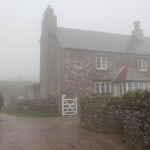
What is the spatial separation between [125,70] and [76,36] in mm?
6526

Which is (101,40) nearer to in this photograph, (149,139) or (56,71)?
(56,71)

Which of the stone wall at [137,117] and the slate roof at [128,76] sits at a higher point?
the slate roof at [128,76]

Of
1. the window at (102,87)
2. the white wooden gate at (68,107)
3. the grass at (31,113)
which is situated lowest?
the grass at (31,113)

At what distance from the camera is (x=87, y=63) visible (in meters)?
29.5

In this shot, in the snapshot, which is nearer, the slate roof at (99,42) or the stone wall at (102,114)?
the stone wall at (102,114)

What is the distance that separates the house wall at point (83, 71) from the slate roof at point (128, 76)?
749mm

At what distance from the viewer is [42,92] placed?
3391 cm

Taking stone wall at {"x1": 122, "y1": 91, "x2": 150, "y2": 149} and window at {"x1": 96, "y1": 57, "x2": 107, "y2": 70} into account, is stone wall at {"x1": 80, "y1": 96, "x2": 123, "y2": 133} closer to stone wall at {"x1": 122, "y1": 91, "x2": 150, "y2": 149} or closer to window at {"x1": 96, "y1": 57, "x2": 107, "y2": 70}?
stone wall at {"x1": 122, "y1": 91, "x2": 150, "y2": 149}

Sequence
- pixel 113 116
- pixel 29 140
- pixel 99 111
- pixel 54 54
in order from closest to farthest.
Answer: pixel 29 140 < pixel 113 116 < pixel 99 111 < pixel 54 54

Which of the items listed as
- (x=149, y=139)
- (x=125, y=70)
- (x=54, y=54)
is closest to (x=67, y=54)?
(x=54, y=54)

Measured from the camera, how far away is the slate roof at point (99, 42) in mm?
30312

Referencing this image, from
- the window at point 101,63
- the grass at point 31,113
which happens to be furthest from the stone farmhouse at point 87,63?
the grass at point 31,113

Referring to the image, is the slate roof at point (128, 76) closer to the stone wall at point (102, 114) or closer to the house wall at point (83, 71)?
the house wall at point (83, 71)

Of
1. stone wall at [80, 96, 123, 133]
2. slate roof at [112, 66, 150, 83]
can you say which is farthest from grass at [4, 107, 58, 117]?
slate roof at [112, 66, 150, 83]
